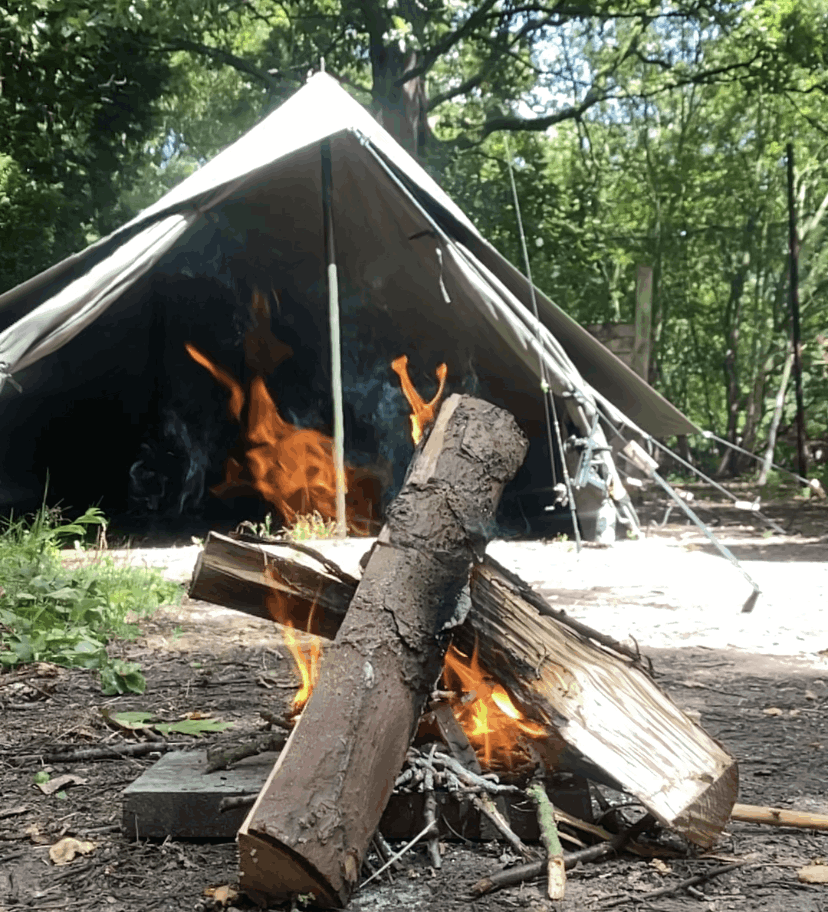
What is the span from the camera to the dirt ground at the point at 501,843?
189 centimetres

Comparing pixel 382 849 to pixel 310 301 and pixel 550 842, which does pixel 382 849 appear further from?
pixel 310 301

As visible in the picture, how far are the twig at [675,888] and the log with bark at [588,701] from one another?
0.25 ft

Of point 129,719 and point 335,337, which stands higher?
point 335,337

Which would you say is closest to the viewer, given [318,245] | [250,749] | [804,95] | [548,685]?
[548,685]

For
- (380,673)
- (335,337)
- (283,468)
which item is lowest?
(380,673)

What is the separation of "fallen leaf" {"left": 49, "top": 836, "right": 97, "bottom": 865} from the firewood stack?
0.49 m

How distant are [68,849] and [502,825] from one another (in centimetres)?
94

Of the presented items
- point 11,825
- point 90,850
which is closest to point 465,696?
point 90,850

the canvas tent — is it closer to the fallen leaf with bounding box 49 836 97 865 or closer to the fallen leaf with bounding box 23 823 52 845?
the fallen leaf with bounding box 23 823 52 845

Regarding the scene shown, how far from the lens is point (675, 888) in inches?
74.1

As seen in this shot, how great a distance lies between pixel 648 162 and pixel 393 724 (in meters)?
16.7

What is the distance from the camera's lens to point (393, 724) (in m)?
1.97

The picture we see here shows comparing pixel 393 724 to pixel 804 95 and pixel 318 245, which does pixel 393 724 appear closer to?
pixel 318 245

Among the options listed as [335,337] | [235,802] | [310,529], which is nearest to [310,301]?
[335,337]
